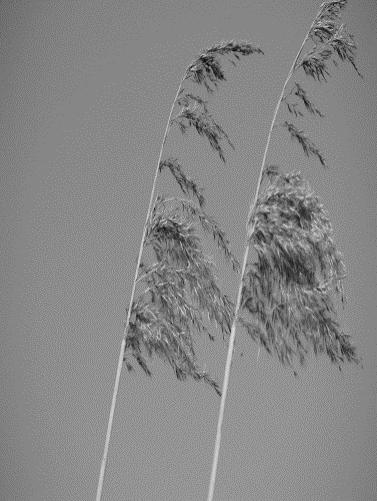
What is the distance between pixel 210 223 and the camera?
6.82 meters

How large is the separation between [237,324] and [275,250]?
632 millimetres

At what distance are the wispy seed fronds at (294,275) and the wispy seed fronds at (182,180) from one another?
102 cm

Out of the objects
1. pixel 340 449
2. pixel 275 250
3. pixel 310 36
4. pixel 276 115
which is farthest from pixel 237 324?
pixel 340 449

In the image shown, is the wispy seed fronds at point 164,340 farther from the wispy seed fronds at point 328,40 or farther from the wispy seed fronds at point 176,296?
the wispy seed fronds at point 328,40

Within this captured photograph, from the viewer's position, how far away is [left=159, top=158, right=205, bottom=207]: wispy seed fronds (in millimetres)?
7129

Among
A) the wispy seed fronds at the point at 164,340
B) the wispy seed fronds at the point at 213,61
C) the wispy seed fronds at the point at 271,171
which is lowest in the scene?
the wispy seed fronds at the point at 164,340

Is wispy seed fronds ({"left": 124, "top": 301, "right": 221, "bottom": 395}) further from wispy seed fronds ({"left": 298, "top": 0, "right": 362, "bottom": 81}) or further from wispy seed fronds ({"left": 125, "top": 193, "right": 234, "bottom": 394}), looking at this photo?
wispy seed fronds ({"left": 298, "top": 0, "right": 362, "bottom": 81})

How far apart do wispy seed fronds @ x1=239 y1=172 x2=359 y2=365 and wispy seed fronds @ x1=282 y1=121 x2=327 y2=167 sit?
1.86 ft

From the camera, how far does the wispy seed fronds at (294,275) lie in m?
5.99

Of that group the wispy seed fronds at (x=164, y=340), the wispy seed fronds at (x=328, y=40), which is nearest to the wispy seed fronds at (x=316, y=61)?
the wispy seed fronds at (x=328, y=40)

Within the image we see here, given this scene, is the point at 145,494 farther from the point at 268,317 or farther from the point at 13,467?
the point at 268,317

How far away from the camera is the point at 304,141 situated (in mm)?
6746

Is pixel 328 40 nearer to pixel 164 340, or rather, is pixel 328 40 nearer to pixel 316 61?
pixel 316 61

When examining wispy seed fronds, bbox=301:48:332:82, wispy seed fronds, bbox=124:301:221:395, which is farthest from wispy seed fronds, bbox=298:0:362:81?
wispy seed fronds, bbox=124:301:221:395
